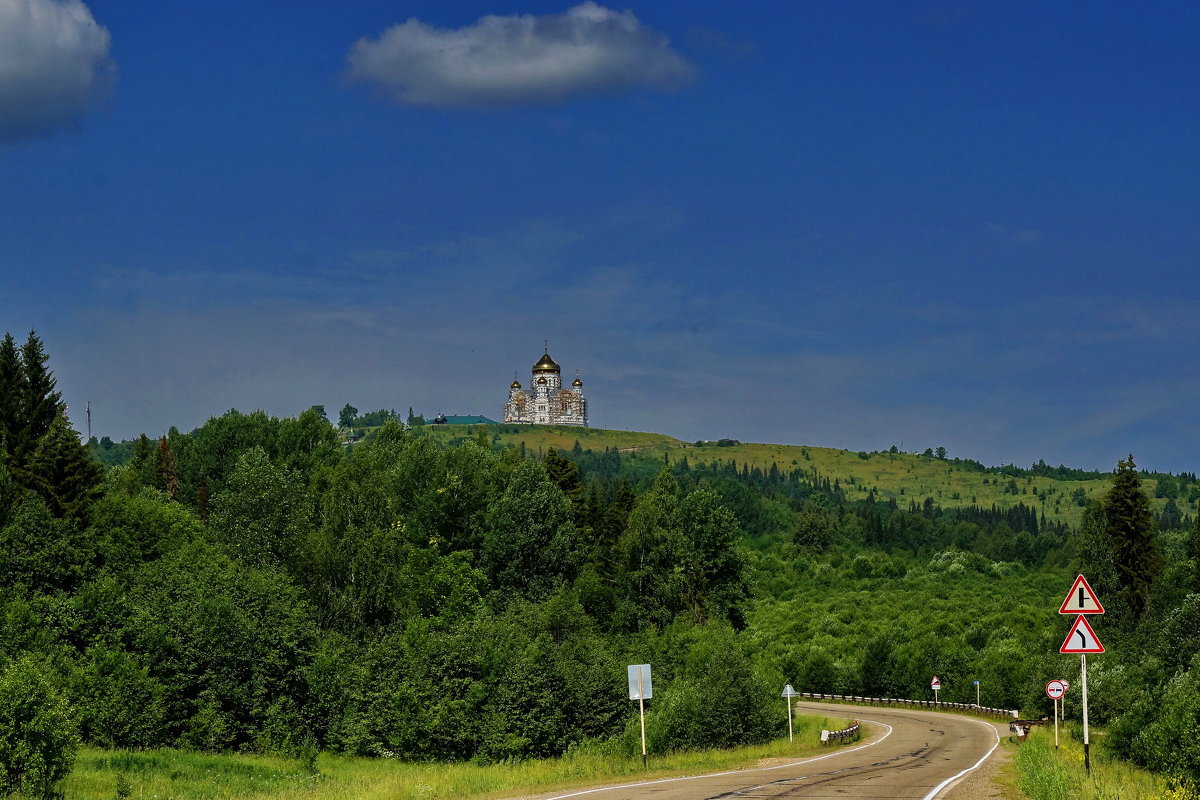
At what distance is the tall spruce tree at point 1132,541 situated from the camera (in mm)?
78375

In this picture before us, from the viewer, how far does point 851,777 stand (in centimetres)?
3025

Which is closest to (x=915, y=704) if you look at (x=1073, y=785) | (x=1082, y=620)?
(x=1073, y=785)

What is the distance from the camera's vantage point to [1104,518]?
7881cm

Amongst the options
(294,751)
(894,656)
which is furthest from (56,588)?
(894,656)

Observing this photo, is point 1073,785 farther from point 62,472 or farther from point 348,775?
point 62,472

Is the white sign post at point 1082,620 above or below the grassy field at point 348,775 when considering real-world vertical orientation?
above

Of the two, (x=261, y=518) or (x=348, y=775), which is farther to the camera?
(x=261, y=518)

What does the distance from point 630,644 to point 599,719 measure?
555 inches

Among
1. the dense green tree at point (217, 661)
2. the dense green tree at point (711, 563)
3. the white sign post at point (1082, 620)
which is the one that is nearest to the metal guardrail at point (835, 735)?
the dense green tree at point (217, 661)

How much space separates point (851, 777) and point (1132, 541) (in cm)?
5547

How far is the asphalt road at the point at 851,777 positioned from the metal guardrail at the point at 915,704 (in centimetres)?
2622

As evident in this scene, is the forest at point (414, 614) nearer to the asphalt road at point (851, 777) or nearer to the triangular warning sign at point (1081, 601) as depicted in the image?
the asphalt road at point (851, 777)

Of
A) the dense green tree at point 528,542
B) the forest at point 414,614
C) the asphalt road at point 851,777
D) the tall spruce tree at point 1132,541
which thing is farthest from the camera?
the dense green tree at point 528,542

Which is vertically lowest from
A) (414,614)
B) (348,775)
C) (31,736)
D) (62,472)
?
(348,775)
